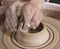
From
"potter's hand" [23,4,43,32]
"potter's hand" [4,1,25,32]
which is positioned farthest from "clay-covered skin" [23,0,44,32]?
"potter's hand" [4,1,25,32]

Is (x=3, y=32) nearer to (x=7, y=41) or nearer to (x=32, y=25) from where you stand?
(x=7, y=41)

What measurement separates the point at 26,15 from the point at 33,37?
0.19m

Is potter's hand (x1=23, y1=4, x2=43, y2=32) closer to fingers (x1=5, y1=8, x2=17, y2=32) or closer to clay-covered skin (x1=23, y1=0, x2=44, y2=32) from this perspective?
clay-covered skin (x1=23, y1=0, x2=44, y2=32)

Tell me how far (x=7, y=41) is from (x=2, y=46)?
0.07 metres

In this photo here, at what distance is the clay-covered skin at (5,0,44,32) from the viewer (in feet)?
4.00

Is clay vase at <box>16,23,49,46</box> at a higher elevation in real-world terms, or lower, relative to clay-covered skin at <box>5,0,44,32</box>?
lower

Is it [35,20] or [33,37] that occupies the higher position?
[35,20]

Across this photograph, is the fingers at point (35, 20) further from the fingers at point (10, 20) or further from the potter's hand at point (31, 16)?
the fingers at point (10, 20)

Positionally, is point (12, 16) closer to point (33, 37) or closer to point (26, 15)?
point (26, 15)

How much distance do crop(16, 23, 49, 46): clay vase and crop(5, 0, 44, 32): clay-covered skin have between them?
0.05 meters

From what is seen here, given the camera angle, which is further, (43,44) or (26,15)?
(43,44)

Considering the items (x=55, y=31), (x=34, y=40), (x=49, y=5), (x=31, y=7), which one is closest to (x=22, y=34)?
(x=34, y=40)

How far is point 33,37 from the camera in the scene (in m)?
1.28

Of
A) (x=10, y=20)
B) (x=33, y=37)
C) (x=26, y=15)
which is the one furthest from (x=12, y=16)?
(x=33, y=37)
